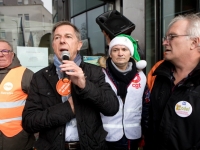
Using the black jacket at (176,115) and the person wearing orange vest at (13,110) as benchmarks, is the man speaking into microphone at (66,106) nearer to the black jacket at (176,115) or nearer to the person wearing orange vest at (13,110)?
the black jacket at (176,115)

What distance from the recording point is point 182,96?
1486mm

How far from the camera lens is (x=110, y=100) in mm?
1475

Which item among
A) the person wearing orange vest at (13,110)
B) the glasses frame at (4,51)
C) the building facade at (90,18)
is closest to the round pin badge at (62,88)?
the person wearing orange vest at (13,110)

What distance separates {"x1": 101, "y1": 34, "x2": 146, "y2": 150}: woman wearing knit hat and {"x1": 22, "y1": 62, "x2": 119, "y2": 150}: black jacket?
0.44 meters

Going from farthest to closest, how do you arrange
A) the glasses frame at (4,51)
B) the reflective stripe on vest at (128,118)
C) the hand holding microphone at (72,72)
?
the glasses frame at (4,51), the reflective stripe on vest at (128,118), the hand holding microphone at (72,72)

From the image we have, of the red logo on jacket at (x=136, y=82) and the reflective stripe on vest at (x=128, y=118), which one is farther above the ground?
the red logo on jacket at (x=136, y=82)

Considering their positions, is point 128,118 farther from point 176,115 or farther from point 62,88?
point 62,88

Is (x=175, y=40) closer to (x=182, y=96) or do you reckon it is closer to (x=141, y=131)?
(x=182, y=96)

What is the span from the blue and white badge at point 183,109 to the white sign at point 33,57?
9.83ft

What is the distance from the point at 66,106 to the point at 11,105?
3.35ft

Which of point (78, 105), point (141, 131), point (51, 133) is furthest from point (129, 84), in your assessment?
point (51, 133)

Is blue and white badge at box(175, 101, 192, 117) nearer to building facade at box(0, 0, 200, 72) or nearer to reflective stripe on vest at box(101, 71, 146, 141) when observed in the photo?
reflective stripe on vest at box(101, 71, 146, 141)

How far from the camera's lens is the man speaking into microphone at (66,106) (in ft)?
4.59

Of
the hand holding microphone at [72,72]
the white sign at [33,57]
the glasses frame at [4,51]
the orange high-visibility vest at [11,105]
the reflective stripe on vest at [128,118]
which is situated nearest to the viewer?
the hand holding microphone at [72,72]
